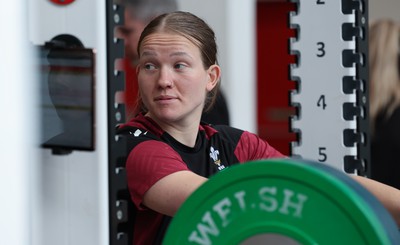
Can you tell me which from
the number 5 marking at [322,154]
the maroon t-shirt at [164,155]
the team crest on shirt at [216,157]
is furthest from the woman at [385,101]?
the team crest on shirt at [216,157]

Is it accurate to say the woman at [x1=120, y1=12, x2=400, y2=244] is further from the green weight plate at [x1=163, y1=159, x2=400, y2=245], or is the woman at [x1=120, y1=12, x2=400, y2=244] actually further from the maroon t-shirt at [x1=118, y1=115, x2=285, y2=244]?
the green weight plate at [x1=163, y1=159, x2=400, y2=245]

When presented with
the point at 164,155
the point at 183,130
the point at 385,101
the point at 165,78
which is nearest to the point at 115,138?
the point at 164,155

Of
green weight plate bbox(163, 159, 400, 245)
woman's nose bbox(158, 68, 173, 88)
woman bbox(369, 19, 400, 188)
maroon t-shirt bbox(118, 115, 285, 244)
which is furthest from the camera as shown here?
woman bbox(369, 19, 400, 188)

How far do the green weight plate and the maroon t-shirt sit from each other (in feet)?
1.16

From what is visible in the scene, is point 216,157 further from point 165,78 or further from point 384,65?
point 384,65

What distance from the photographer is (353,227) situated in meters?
1.32

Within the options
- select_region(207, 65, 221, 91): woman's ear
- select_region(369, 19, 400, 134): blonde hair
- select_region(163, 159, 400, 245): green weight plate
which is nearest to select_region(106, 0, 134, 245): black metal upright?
select_region(163, 159, 400, 245): green weight plate

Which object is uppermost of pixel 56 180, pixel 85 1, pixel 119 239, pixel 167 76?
pixel 85 1

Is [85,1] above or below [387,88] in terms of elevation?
above

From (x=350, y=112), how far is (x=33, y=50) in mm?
1059

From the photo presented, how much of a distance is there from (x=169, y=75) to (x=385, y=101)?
217cm

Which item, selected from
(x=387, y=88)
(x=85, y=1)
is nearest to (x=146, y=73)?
(x=85, y=1)

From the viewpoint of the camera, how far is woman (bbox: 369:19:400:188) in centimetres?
384

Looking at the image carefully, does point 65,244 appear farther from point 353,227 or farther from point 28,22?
point 353,227
